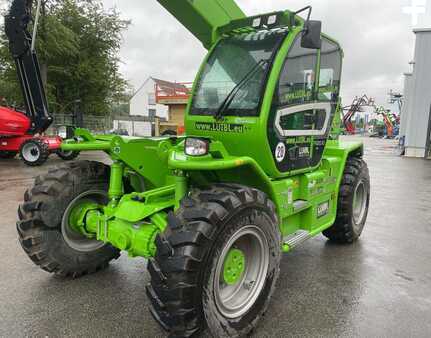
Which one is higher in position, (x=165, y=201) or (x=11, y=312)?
(x=165, y=201)

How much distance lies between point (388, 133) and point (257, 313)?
150 feet

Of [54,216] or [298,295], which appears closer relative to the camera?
[54,216]

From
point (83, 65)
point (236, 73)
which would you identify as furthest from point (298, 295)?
point (83, 65)

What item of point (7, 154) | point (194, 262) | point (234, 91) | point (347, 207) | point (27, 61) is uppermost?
point (27, 61)

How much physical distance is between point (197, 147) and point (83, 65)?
83.6 ft

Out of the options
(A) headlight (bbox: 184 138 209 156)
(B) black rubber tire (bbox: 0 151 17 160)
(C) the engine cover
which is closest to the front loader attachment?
(A) headlight (bbox: 184 138 209 156)

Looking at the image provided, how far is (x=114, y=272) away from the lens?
155 inches

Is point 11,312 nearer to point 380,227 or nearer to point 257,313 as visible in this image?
point 257,313

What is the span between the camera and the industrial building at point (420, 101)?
17.2 meters

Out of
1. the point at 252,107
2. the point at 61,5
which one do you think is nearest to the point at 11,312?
the point at 252,107

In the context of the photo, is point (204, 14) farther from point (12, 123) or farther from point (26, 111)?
point (12, 123)

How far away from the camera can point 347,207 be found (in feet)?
15.5

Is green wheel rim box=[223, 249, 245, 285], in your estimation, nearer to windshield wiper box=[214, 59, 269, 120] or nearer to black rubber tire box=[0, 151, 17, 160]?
windshield wiper box=[214, 59, 269, 120]

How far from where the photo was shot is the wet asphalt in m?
2.97
